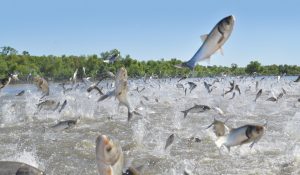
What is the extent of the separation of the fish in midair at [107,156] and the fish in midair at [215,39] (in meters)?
1.24

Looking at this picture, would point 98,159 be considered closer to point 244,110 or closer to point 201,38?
point 201,38

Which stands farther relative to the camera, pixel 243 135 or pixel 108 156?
pixel 243 135

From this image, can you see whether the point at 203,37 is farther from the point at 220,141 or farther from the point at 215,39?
the point at 220,141

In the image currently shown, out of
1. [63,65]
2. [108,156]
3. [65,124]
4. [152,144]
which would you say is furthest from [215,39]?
[63,65]

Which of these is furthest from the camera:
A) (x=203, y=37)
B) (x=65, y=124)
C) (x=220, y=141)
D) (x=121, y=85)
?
(x=65, y=124)

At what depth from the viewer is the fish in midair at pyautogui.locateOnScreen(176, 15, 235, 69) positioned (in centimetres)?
336

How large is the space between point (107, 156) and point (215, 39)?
4.47 feet

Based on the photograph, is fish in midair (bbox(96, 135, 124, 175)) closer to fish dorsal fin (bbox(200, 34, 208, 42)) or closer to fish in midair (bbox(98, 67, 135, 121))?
fish dorsal fin (bbox(200, 34, 208, 42))

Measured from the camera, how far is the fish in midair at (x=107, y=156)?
2426mm

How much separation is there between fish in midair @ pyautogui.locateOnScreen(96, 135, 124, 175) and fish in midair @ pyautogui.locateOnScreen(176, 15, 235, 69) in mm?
1242

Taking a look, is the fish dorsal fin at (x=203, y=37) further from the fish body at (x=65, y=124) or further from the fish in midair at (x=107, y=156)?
the fish body at (x=65, y=124)

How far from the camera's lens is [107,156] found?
246 centimetres

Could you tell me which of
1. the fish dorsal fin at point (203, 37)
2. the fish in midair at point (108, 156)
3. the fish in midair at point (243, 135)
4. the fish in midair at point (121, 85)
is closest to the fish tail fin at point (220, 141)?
the fish in midair at point (243, 135)

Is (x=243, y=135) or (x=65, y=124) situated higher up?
(x=243, y=135)
